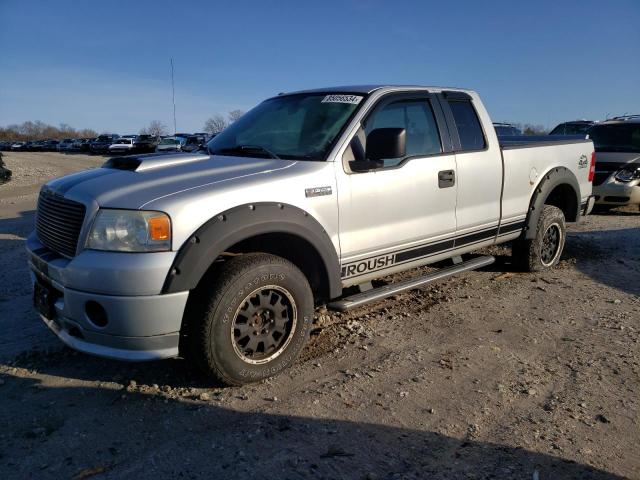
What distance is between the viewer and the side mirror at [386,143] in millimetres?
3635

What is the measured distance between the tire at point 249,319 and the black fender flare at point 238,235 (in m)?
0.17

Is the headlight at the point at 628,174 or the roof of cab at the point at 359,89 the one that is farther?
the headlight at the point at 628,174

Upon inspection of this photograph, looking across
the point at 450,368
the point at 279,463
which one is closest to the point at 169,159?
the point at 279,463

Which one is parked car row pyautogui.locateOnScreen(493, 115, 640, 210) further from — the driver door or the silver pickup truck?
the driver door

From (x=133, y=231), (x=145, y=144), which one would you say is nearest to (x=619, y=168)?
(x=133, y=231)

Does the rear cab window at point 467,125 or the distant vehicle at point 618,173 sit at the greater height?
the rear cab window at point 467,125

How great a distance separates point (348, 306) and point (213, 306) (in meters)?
1.05

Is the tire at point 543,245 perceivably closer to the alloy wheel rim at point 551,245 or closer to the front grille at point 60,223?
the alloy wheel rim at point 551,245

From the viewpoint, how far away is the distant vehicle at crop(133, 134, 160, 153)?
3709cm

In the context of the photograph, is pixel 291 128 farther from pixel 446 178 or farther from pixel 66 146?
pixel 66 146

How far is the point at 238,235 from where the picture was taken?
122 inches

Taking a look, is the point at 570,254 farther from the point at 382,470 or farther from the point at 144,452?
the point at 144,452

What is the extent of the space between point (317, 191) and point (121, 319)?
1475mm

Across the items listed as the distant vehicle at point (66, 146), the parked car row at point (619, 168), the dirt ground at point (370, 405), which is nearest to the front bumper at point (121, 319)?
the dirt ground at point (370, 405)
